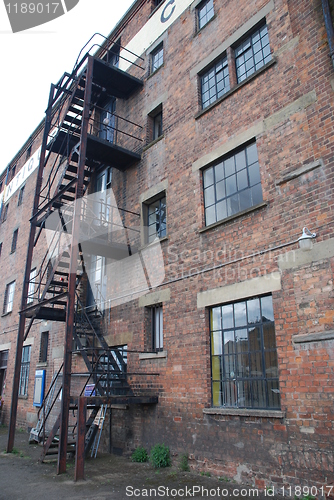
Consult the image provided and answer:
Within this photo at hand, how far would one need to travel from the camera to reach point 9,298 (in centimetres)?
1980

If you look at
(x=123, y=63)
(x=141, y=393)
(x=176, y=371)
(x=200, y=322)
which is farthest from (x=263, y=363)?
(x=123, y=63)

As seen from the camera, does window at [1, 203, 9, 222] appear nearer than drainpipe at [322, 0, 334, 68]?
No

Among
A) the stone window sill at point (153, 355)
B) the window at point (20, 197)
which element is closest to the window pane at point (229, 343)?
the stone window sill at point (153, 355)

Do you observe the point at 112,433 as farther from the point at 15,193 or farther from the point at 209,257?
the point at 15,193

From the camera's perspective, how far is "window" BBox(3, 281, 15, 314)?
765 inches

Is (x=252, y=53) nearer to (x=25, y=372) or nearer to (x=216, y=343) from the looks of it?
(x=216, y=343)

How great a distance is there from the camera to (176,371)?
867cm

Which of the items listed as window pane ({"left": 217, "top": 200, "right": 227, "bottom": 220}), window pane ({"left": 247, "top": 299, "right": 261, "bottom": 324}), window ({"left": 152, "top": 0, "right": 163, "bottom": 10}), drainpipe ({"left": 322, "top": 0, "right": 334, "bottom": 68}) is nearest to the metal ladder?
window pane ({"left": 247, "top": 299, "right": 261, "bottom": 324})

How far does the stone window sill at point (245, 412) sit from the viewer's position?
6422mm

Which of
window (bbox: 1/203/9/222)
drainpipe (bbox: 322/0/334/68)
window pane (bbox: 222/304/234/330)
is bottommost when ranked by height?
window pane (bbox: 222/304/234/330)

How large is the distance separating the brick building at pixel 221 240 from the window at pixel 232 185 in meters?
0.03

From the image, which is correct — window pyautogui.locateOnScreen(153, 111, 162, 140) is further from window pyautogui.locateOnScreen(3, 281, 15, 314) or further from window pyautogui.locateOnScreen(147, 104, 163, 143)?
window pyautogui.locateOnScreen(3, 281, 15, 314)

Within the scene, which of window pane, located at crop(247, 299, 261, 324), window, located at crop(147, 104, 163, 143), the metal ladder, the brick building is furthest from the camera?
window, located at crop(147, 104, 163, 143)

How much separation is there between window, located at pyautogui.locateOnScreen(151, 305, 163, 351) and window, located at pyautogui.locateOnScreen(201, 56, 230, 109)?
18.1 ft
